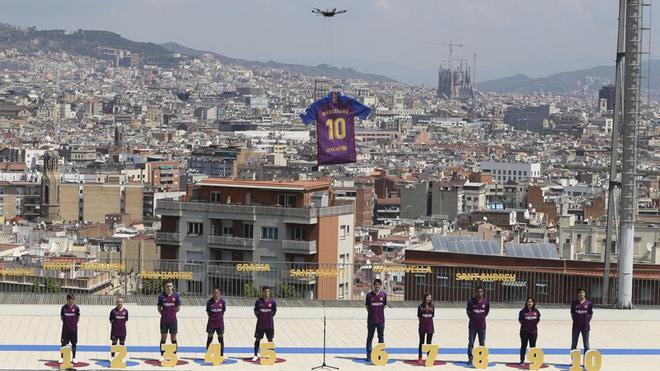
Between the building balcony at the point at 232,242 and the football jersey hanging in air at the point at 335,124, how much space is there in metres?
11.8

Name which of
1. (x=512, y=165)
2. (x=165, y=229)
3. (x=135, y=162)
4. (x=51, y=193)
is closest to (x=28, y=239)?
(x=165, y=229)

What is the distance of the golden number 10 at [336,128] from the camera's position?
21.9 m

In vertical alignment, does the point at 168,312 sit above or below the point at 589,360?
above

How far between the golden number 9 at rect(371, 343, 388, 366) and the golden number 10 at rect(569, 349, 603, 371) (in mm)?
1811

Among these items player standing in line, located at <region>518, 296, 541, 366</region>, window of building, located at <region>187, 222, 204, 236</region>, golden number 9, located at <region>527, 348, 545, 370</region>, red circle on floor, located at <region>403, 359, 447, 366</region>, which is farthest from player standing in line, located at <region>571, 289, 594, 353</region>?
window of building, located at <region>187, 222, 204, 236</region>

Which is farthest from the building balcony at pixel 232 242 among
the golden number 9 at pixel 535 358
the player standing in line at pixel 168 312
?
the golden number 9 at pixel 535 358

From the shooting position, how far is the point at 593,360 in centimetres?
1488

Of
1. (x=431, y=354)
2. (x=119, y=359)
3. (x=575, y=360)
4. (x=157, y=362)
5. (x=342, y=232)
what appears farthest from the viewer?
(x=342, y=232)

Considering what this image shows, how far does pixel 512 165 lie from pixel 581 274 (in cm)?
12774

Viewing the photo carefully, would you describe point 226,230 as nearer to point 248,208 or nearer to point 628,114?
point 248,208

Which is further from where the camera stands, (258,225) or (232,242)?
(232,242)

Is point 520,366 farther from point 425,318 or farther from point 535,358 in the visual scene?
point 425,318

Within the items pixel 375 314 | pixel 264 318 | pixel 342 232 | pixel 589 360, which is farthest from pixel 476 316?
pixel 342 232

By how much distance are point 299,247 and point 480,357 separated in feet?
59.6
